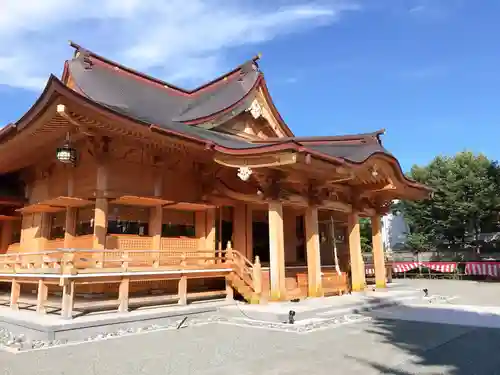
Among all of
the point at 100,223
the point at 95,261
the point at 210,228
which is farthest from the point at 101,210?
the point at 210,228

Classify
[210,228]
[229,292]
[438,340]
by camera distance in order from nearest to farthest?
1. [438,340]
2. [229,292]
3. [210,228]

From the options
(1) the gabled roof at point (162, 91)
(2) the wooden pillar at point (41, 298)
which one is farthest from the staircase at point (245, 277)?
(1) the gabled roof at point (162, 91)

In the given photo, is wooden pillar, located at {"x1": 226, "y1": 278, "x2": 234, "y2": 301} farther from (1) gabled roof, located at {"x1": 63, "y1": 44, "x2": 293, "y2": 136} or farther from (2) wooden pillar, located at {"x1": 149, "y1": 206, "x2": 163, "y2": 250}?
(1) gabled roof, located at {"x1": 63, "y1": 44, "x2": 293, "y2": 136}

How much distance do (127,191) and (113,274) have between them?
2.76m

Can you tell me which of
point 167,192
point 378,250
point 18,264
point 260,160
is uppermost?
point 260,160

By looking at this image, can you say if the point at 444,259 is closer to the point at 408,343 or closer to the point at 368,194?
the point at 368,194

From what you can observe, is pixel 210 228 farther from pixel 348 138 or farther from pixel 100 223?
pixel 348 138

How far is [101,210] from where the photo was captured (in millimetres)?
10641

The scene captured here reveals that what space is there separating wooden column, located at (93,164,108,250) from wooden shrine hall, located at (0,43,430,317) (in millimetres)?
28

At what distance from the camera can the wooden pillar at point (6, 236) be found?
15.8 meters

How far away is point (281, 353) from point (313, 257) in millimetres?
6146

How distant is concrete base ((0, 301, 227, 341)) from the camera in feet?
24.9

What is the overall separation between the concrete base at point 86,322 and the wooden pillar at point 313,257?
366cm

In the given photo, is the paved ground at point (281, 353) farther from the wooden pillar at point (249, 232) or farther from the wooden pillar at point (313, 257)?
the wooden pillar at point (249, 232)
